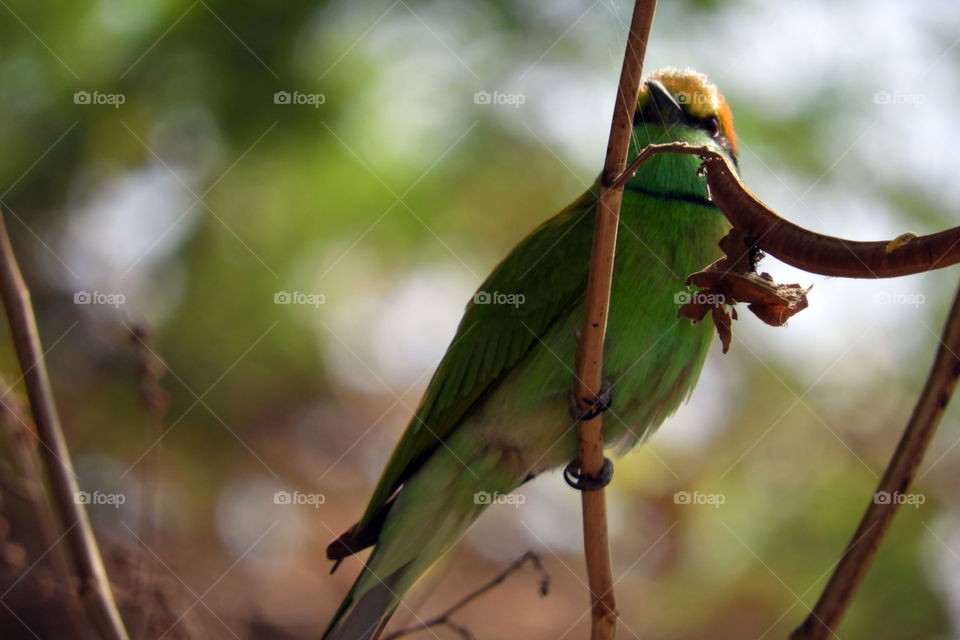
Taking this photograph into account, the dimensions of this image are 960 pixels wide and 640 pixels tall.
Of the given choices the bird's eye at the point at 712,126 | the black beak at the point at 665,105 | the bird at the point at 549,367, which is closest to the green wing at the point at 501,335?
the bird at the point at 549,367

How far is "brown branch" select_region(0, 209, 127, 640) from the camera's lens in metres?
1.76

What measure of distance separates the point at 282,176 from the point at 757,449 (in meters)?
2.90

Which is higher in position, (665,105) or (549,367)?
(665,105)

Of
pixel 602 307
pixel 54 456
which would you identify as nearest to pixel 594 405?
pixel 602 307

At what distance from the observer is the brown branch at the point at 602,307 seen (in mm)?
1876

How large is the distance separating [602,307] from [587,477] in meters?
0.85

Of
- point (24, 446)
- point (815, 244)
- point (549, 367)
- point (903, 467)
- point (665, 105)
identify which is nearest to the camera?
point (903, 467)

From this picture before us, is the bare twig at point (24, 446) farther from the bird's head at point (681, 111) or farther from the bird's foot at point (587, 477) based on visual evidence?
the bird's head at point (681, 111)

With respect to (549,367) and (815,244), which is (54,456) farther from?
(549,367)

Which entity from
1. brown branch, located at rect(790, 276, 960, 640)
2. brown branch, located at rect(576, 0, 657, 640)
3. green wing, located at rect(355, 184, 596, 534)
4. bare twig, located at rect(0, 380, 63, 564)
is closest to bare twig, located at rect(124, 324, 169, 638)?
bare twig, located at rect(0, 380, 63, 564)

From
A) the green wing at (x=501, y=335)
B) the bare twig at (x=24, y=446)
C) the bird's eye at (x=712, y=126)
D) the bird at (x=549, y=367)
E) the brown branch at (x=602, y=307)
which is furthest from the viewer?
the bird's eye at (x=712, y=126)

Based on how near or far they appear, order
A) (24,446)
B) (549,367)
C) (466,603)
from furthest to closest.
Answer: (549,367)
(466,603)
(24,446)

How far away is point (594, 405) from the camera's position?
279 centimetres

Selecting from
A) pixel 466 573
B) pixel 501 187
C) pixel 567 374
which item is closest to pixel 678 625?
pixel 466 573
